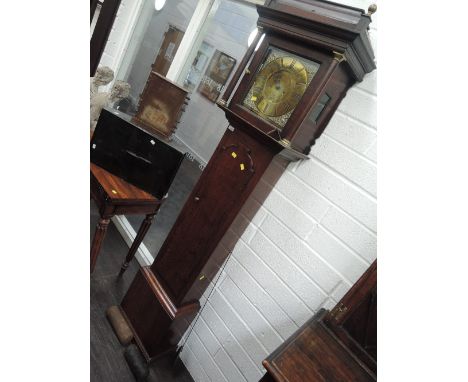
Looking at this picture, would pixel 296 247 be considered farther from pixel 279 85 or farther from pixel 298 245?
pixel 279 85

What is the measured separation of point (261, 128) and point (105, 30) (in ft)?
2.04

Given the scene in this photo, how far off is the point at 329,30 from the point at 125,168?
1.32 meters

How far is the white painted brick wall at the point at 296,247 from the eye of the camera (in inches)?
48.1

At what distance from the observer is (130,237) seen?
2541 millimetres

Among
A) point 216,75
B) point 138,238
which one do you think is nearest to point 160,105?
point 138,238

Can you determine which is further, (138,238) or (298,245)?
(138,238)

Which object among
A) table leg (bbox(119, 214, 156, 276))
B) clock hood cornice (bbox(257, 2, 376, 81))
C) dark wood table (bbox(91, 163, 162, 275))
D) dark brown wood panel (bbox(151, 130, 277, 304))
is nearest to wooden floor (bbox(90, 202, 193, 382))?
table leg (bbox(119, 214, 156, 276))

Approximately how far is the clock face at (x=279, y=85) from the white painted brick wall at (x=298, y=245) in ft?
0.89

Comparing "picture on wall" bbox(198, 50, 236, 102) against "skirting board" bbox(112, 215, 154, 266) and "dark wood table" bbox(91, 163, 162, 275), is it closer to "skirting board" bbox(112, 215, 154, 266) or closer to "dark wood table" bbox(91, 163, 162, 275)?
"skirting board" bbox(112, 215, 154, 266)

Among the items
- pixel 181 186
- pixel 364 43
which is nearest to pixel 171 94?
pixel 364 43

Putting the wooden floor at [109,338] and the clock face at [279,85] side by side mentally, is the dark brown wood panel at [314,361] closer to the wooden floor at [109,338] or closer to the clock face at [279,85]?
the clock face at [279,85]

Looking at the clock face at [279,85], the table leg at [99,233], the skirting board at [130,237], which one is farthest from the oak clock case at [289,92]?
the skirting board at [130,237]

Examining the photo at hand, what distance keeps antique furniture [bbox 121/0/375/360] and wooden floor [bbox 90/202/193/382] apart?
192mm
